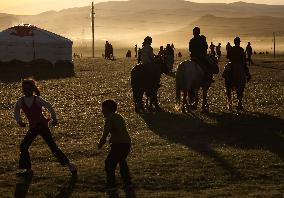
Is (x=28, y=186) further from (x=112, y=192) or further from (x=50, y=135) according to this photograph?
(x=112, y=192)

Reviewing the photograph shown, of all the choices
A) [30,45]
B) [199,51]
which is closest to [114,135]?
[199,51]

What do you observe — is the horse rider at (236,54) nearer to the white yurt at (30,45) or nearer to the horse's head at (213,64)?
the horse's head at (213,64)

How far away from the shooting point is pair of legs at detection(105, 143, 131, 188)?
959 centimetres

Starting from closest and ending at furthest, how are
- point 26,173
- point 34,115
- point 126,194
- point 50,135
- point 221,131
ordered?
point 126,194, point 34,115, point 50,135, point 26,173, point 221,131

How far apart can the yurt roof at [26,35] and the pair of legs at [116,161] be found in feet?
101

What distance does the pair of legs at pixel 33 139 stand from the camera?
1041cm

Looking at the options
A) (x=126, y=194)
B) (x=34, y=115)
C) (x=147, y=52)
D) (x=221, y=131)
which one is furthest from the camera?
(x=147, y=52)

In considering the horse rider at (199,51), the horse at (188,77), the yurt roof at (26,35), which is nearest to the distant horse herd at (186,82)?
the horse at (188,77)

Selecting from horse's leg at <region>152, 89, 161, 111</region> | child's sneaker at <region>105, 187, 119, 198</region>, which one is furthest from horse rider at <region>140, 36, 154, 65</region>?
child's sneaker at <region>105, 187, 119, 198</region>

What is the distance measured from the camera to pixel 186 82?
17.6 meters

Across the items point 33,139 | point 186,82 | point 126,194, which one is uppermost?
point 186,82

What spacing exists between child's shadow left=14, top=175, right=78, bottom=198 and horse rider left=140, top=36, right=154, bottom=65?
820 centimetres

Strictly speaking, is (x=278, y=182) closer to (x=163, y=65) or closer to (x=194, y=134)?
(x=194, y=134)

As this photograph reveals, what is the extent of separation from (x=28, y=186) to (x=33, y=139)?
2.86 feet
